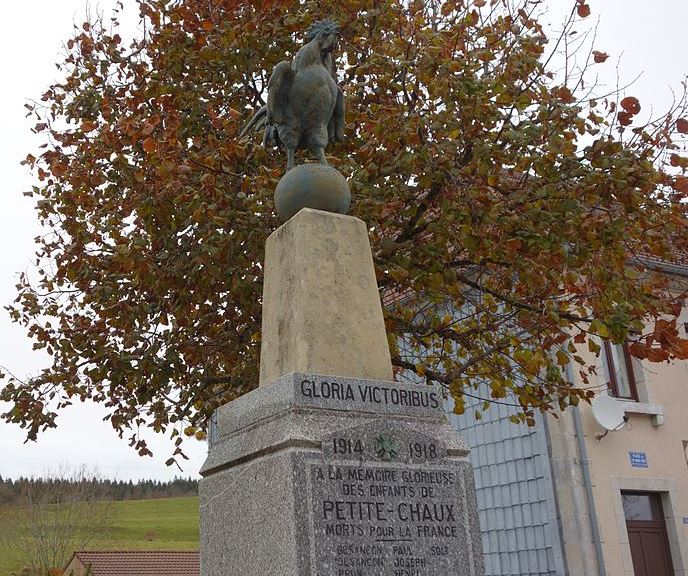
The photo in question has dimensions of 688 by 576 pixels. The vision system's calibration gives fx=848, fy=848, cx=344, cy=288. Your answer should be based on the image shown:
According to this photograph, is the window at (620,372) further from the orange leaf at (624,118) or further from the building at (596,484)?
the orange leaf at (624,118)

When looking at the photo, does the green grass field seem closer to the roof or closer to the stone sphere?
the roof

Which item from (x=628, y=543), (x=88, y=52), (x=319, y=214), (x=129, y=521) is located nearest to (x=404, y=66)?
(x=319, y=214)

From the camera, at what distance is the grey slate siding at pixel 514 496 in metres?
13.9

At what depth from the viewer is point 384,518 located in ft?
15.5

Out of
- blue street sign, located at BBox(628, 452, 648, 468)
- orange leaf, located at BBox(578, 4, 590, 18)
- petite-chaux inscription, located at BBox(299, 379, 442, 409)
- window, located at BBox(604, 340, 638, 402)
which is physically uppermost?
orange leaf, located at BBox(578, 4, 590, 18)

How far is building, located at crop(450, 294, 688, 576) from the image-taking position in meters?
13.5

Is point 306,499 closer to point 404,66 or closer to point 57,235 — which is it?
point 404,66

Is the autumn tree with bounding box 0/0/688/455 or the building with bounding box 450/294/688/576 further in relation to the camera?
the building with bounding box 450/294/688/576

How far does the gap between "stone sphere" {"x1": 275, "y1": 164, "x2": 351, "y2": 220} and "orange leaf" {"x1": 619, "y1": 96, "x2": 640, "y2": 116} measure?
4.18 m

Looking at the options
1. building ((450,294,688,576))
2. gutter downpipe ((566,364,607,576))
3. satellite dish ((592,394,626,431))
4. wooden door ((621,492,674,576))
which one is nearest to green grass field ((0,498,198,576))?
building ((450,294,688,576))

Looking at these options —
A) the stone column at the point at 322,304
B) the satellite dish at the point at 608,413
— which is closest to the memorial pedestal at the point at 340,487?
the stone column at the point at 322,304

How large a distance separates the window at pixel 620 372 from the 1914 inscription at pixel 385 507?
10.4 m

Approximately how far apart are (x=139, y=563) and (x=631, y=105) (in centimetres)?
1909

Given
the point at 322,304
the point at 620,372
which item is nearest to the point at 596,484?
the point at 620,372
